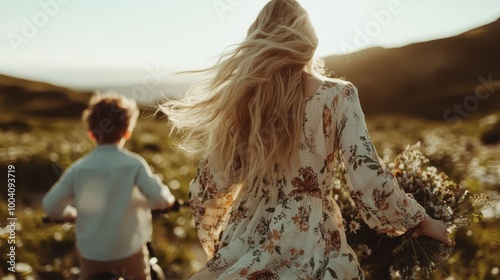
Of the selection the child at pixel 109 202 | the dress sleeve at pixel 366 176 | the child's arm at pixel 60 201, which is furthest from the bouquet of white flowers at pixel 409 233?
the child's arm at pixel 60 201

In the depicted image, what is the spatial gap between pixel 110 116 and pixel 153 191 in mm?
713

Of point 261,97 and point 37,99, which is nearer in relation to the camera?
point 261,97

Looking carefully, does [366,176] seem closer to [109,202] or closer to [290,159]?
[290,159]

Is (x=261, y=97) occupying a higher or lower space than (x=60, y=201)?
higher

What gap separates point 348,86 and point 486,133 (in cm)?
831

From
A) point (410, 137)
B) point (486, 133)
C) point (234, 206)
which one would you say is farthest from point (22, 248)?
point (410, 137)

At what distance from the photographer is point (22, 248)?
6.12 metres

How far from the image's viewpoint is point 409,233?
2.98m

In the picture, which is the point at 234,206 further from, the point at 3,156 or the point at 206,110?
the point at 3,156

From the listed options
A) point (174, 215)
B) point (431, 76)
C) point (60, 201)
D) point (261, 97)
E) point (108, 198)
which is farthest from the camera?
point (431, 76)

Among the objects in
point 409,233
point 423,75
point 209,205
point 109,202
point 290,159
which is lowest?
point 423,75

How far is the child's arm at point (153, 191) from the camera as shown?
3.64 metres

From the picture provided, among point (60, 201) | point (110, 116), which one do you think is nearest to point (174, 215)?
point (110, 116)

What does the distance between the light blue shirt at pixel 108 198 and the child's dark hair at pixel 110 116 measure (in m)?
0.19
